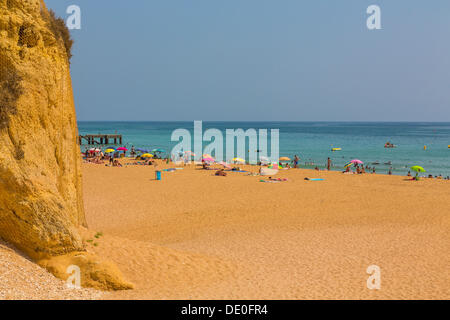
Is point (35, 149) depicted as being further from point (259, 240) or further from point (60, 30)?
point (259, 240)

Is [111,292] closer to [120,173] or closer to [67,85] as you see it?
[67,85]

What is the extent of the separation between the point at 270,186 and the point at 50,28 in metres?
20.1

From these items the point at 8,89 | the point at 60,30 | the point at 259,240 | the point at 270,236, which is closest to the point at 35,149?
the point at 8,89

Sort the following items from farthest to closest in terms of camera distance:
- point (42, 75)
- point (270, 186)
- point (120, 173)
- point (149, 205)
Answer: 1. point (120, 173)
2. point (270, 186)
3. point (149, 205)
4. point (42, 75)

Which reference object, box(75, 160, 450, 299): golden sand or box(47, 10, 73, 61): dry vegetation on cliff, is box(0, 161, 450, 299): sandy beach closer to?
box(75, 160, 450, 299): golden sand

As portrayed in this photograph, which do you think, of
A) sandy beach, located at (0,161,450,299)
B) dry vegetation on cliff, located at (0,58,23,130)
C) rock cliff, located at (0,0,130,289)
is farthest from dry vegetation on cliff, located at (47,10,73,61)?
sandy beach, located at (0,161,450,299)

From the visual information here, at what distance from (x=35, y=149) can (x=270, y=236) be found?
952 cm

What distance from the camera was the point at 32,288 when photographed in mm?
7457

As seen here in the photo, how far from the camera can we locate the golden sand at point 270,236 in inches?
387

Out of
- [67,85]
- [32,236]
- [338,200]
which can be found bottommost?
[338,200]

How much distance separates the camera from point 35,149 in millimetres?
8680

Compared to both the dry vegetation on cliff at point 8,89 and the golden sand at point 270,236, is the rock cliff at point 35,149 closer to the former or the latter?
the dry vegetation on cliff at point 8,89

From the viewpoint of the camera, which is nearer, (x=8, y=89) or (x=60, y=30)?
(x=8, y=89)
